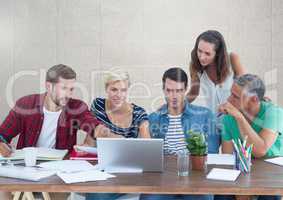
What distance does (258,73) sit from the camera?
2.98 m

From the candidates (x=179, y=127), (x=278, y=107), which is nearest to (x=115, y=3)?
(x=179, y=127)

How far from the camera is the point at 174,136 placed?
2947mm

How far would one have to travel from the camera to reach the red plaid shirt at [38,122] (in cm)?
292

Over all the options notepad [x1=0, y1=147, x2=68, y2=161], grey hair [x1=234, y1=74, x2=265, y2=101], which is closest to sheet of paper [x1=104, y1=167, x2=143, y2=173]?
notepad [x1=0, y1=147, x2=68, y2=161]

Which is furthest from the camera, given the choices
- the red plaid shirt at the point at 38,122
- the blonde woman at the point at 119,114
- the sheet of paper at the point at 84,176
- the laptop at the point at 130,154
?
the blonde woman at the point at 119,114

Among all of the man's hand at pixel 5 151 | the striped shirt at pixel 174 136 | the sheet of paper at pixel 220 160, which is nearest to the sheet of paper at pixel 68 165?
the man's hand at pixel 5 151

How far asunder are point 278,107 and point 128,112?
4.00 feet

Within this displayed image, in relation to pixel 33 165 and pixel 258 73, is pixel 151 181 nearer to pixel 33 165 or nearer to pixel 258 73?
pixel 33 165

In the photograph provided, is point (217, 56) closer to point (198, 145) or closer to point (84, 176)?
point (198, 145)

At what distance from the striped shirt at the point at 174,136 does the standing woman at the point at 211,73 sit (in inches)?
8.5

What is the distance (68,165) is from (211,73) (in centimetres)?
157

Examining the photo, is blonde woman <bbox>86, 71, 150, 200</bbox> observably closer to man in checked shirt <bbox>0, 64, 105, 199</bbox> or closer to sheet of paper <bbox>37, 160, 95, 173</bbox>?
man in checked shirt <bbox>0, 64, 105, 199</bbox>

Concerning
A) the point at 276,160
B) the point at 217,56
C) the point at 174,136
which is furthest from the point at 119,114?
the point at 276,160

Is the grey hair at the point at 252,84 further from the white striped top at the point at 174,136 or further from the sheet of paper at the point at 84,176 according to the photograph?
the sheet of paper at the point at 84,176
